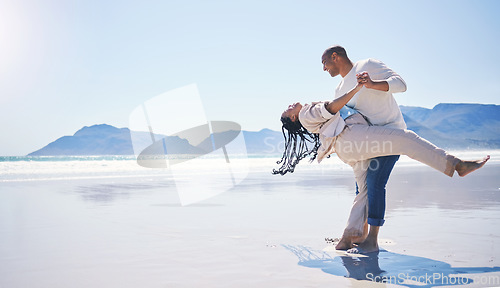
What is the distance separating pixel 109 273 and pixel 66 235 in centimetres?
162

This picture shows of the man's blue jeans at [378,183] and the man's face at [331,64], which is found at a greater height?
the man's face at [331,64]

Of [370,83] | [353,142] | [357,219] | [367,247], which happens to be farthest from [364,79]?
[367,247]

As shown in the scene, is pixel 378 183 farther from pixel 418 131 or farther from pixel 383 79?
pixel 418 131

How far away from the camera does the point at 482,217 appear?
4867 mm

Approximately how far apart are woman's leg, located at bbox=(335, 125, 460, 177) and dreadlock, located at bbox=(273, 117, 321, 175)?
241 mm

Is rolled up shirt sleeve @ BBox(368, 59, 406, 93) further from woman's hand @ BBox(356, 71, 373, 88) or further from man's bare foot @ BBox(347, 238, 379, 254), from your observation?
man's bare foot @ BBox(347, 238, 379, 254)

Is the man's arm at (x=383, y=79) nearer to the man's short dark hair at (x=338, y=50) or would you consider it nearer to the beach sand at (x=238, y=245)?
the man's short dark hair at (x=338, y=50)

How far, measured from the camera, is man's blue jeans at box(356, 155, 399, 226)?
125 inches

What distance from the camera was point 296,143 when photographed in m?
3.46

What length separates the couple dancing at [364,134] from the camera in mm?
2918

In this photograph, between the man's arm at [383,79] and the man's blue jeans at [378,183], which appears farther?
the man's blue jeans at [378,183]

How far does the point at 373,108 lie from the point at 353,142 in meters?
0.28

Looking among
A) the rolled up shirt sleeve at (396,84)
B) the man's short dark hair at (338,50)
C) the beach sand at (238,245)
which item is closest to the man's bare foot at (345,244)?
the beach sand at (238,245)

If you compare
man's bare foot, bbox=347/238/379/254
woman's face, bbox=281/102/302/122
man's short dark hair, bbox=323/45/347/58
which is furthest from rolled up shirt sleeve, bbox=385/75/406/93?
man's bare foot, bbox=347/238/379/254
